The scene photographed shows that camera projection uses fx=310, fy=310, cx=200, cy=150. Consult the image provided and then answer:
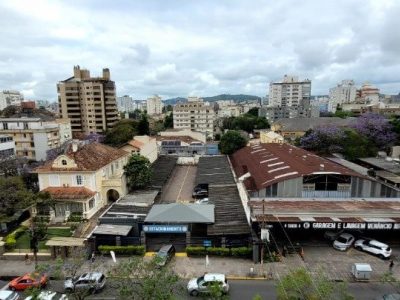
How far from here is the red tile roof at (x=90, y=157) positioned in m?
37.4

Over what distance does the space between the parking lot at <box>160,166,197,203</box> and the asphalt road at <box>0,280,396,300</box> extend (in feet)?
66.0

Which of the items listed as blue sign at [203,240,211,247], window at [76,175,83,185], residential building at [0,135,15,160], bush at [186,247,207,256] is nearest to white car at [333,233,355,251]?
blue sign at [203,240,211,247]

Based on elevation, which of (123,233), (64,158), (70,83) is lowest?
(123,233)

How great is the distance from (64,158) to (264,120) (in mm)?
94132

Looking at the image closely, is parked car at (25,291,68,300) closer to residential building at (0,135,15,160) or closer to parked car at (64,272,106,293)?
parked car at (64,272,106,293)

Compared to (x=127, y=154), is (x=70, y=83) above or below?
above

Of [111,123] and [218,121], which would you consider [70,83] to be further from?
[218,121]

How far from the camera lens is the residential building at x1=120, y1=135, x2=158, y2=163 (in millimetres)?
53756

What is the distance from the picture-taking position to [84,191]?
3644cm

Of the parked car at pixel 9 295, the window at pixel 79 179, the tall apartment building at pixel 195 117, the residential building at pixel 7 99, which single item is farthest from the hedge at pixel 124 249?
the residential building at pixel 7 99

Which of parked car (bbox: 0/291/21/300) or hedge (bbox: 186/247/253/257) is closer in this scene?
parked car (bbox: 0/291/21/300)

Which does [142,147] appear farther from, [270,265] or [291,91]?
[291,91]

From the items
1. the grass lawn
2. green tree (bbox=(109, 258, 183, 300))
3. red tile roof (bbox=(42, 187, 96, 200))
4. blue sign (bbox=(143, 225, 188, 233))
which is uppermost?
green tree (bbox=(109, 258, 183, 300))

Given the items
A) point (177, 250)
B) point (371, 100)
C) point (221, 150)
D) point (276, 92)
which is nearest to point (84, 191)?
point (177, 250)
